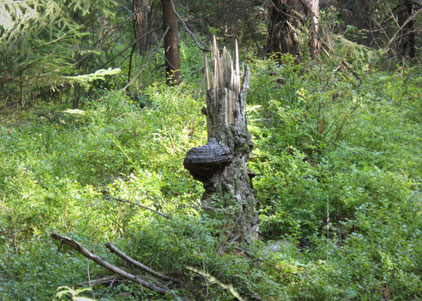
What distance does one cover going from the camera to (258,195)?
6.32m

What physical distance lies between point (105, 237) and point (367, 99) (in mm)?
6146

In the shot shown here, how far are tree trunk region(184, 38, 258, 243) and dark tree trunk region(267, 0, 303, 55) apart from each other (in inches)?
190

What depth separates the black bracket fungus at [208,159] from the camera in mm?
4836

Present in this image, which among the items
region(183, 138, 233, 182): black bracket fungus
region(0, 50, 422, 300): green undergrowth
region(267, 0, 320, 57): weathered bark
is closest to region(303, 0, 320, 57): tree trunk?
region(267, 0, 320, 57): weathered bark

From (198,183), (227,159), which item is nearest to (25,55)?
(198,183)

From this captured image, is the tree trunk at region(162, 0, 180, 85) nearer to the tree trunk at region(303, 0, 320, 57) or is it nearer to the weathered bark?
the weathered bark

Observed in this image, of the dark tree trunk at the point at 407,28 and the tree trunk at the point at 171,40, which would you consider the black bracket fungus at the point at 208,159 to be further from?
the dark tree trunk at the point at 407,28

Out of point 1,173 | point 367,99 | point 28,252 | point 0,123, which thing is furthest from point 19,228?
Answer: point 367,99

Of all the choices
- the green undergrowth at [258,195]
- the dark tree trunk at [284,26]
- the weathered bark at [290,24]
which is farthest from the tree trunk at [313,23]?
the green undergrowth at [258,195]

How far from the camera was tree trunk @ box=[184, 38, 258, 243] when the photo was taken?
4.79 m

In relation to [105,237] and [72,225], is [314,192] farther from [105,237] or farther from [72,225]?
[72,225]

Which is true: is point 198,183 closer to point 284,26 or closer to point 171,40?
point 171,40

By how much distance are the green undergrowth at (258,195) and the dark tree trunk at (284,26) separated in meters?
1.01

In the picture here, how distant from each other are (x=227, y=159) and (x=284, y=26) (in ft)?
19.9
